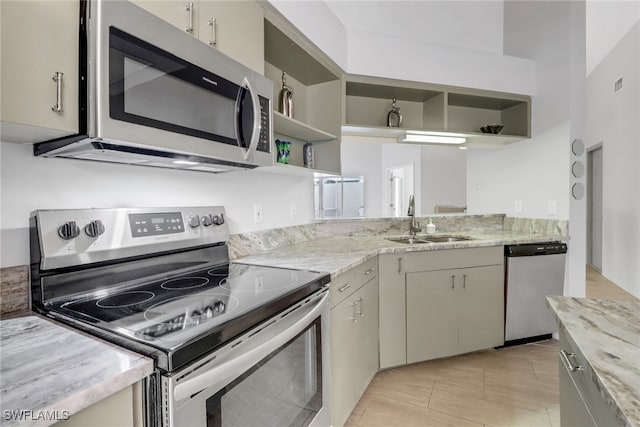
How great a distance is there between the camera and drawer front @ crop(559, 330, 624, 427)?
63 centimetres

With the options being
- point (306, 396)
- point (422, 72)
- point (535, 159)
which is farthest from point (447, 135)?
point (306, 396)

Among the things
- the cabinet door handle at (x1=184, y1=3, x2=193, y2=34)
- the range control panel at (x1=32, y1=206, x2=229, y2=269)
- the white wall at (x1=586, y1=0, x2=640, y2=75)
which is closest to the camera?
the range control panel at (x1=32, y1=206, x2=229, y2=269)

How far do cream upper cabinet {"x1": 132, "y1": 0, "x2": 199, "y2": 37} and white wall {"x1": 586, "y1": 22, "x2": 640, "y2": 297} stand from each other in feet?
16.3

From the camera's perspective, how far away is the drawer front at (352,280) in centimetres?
154

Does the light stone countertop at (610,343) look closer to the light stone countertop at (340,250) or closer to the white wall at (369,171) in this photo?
the light stone countertop at (340,250)

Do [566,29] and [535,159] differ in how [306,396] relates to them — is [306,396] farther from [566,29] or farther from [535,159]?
[566,29]

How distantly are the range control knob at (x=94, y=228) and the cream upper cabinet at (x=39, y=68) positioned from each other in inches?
12.9

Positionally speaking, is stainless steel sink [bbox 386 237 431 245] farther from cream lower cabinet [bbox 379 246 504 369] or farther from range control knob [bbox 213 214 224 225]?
range control knob [bbox 213 214 224 225]

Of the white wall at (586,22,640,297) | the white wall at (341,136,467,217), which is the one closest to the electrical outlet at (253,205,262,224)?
the white wall at (341,136,467,217)

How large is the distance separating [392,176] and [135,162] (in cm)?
525

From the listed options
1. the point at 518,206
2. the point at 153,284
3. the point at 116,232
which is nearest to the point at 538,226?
the point at 518,206

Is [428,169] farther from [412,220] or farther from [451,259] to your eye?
[451,259]

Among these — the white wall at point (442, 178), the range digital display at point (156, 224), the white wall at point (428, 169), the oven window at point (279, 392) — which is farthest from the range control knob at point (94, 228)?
the white wall at point (442, 178)

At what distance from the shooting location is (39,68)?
0.77 metres
